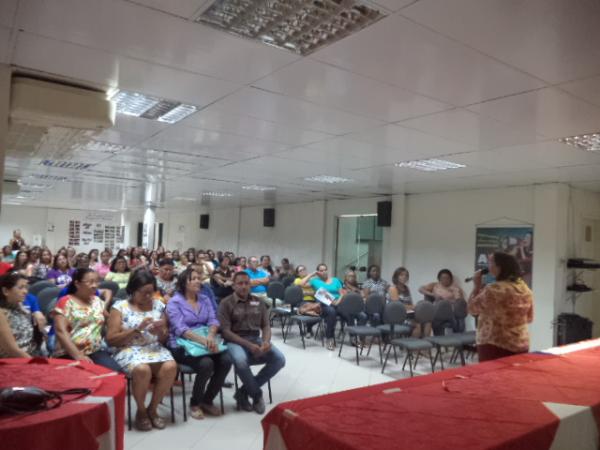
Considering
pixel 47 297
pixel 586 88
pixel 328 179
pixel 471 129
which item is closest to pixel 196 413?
pixel 47 297

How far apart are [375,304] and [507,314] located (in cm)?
361

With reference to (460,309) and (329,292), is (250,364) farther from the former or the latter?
(460,309)

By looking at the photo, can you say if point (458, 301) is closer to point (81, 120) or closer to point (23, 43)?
point (81, 120)

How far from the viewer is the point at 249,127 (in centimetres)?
430

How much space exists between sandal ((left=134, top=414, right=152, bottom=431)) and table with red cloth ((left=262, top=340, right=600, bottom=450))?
2.22 meters

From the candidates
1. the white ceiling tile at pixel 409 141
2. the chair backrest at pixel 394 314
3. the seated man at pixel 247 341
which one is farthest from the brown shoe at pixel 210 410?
the white ceiling tile at pixel 409 141

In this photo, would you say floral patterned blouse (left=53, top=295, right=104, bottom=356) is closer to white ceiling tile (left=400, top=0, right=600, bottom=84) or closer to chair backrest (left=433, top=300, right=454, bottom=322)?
white ceiling tile (left=400, top=0, right=600, bottom=84)

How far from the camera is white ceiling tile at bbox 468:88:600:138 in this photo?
3.14m

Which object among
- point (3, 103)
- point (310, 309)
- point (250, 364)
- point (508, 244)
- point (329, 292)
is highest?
point (3, 103)

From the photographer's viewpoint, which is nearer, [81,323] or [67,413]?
[67,413]

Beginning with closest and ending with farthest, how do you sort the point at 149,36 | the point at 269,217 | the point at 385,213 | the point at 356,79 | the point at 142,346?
the point at 149,36 → the point at 356,79 → the point at 142,346 → the point at 385,213 → the point at 269,217

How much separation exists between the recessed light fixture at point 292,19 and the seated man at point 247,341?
2799 mm

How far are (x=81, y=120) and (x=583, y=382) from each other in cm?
377

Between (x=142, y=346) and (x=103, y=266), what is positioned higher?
(x=103, y=266)
